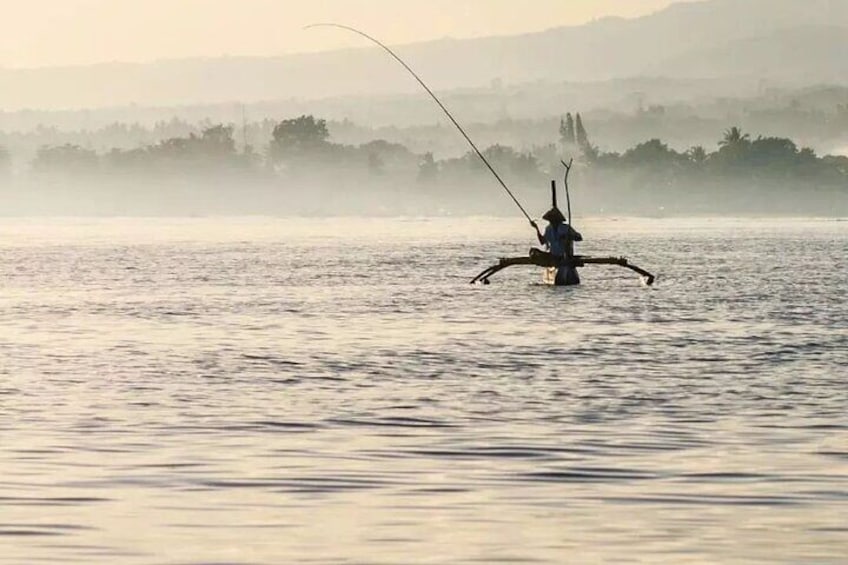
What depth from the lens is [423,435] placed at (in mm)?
28547

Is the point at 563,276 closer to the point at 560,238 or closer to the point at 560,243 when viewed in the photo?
the point at 560,243

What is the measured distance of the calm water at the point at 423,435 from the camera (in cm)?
1941

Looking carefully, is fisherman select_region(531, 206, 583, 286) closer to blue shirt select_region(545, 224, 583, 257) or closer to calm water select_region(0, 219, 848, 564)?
blue shirt select_region(545, 224, 583, 257)

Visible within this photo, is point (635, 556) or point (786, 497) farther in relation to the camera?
point (786, 497)

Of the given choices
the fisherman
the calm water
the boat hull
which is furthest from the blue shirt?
the calm water

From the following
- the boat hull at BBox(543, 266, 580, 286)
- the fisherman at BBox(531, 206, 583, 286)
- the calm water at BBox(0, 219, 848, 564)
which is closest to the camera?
the calm water at BBox(0, 219, 848, 564)

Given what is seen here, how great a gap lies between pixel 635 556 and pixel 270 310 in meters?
49.6

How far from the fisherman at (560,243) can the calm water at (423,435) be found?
12092 millimetres

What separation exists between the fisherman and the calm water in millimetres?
12092

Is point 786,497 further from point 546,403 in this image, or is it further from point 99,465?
point 546,403

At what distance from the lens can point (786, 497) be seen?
71.9ft

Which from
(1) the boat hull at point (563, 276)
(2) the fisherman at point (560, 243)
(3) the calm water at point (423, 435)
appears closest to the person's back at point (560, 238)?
(2) the fisherman at point (560, 243)

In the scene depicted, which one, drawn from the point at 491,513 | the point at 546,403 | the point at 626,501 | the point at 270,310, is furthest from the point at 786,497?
the point at 270,310

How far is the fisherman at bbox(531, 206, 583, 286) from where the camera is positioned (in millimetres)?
79406
